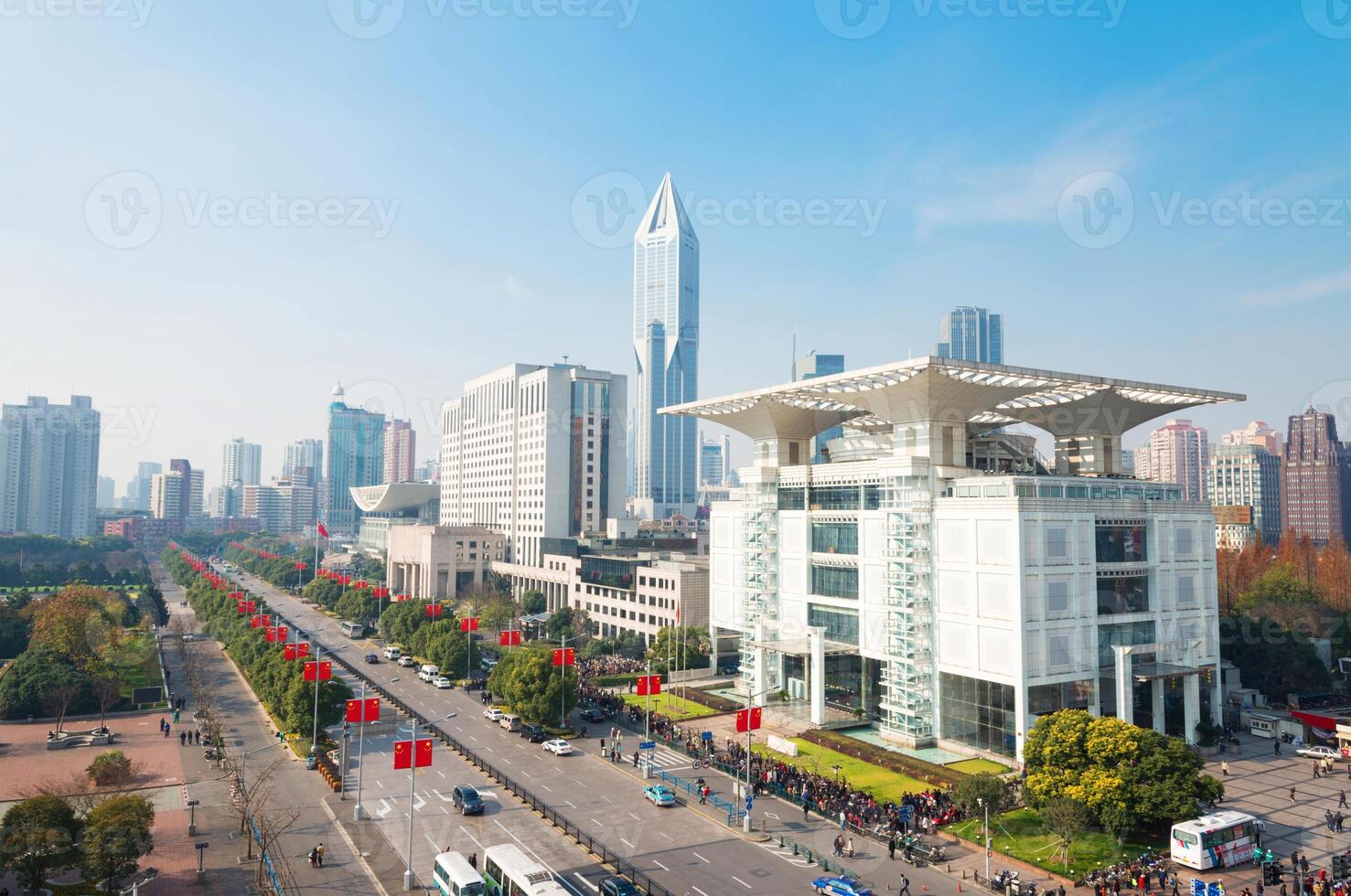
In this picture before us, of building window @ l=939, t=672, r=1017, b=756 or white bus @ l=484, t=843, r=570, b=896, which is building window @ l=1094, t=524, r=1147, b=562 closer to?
building window @ l=939, t=672, r=1017, b=756

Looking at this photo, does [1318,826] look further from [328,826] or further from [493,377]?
[493,377]

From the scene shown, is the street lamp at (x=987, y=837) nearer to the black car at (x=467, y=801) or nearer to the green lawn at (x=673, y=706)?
the black car at (x=467, y=801)

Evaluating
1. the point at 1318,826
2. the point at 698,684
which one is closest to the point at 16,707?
the point at 698,684

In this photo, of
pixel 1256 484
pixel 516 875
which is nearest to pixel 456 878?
pixel 516 875

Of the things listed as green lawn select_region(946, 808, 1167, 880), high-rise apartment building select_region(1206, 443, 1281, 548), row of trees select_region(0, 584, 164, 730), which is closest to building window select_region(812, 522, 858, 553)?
green lawn select_region(946, 808, 1167, 880)

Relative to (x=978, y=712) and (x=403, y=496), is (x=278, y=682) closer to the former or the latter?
(x=978, y=712)
